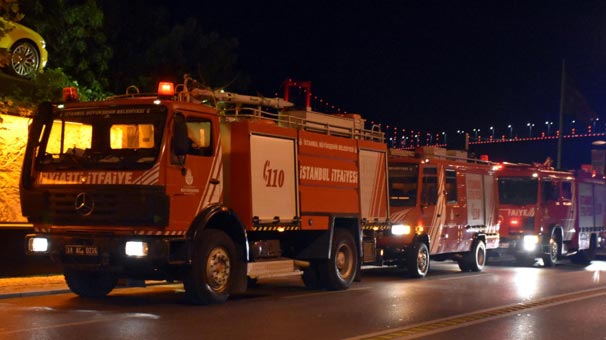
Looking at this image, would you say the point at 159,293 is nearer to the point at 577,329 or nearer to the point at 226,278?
the point at 226,278

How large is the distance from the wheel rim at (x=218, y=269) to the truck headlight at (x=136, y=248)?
3.83 feet

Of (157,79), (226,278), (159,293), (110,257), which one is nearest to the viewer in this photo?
(110,257)

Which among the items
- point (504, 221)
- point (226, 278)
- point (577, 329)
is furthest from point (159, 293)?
point (504, 221)

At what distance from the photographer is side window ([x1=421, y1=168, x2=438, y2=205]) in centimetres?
1966

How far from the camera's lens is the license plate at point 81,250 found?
12.1 metres

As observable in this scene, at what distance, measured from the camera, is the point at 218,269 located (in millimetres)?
12953

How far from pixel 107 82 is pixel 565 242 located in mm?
14549

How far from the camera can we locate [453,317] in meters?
12.1

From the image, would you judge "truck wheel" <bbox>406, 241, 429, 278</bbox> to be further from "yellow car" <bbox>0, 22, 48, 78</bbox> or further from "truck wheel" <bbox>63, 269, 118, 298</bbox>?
"yellow car" <bbox>0, 22, 48, 78</bbox>

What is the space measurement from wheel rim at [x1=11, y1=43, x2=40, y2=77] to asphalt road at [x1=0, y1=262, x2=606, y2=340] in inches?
223

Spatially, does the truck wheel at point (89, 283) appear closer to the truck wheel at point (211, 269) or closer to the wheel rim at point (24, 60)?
the truck wheel at point (211, 269)

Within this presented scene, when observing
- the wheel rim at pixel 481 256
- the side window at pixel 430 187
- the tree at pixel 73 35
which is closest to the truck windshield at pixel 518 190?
the wheel rim at pixel 481 256

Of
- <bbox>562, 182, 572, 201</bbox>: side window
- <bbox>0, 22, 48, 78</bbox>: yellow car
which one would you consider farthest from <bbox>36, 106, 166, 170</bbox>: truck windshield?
<bbox>562, 182, 572, 201</bbox>: side window

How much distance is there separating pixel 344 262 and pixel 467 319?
4703mm
